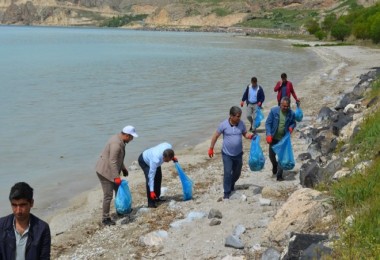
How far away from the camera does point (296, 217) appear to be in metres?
6.31

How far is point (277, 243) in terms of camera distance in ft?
20.5

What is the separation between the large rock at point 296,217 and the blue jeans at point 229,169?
7.09 ft

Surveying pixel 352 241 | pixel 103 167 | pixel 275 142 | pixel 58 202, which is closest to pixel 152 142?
pixel 58 202

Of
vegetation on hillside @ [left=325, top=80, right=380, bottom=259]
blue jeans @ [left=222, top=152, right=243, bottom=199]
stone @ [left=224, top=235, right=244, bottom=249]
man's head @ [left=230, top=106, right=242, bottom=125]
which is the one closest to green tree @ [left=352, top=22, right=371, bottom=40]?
blue jeans @ [left=222, top=152, right=243, bottom=199]

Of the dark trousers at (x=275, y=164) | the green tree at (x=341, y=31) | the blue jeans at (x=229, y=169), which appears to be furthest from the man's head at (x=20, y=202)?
the green tree at (x=341, y=31)

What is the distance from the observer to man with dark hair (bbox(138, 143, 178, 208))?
8328 millimetres

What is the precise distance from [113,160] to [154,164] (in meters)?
0.79

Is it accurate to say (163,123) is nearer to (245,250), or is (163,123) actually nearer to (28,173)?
(28,173)

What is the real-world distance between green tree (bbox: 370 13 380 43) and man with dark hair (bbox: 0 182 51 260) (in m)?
53.8

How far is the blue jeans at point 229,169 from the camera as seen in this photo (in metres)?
8.77

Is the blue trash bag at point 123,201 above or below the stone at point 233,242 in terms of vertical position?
below

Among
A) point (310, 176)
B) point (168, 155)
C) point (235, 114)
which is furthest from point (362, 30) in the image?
point (168, 155)

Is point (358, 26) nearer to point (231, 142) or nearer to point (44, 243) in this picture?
point (231, 142)

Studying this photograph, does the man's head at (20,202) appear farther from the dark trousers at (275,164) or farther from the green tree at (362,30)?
the green tree at (362,30)
